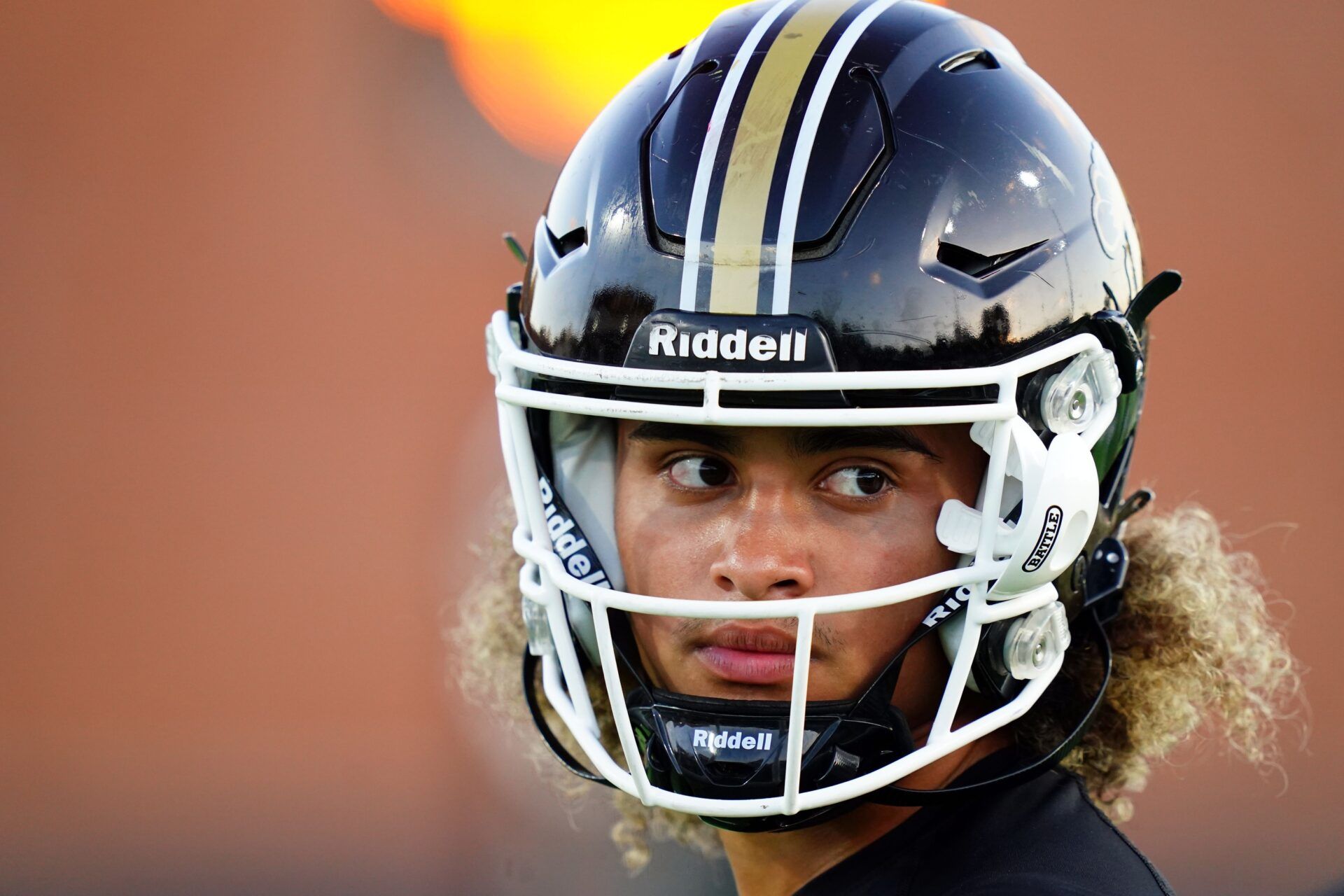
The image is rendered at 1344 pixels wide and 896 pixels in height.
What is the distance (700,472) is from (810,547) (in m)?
0.19

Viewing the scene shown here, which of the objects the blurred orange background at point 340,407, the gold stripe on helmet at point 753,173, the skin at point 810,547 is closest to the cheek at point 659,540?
the skin at point 810,547

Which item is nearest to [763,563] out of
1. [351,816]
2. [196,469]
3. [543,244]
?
[543,244]

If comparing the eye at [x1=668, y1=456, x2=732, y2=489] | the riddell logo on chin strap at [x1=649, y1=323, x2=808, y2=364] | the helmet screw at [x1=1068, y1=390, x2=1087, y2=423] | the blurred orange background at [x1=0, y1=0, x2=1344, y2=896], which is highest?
the riddell logo on chin strap at [x1=649, y1=323, x2=808, y2=364]

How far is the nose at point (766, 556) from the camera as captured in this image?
1522 millimetres

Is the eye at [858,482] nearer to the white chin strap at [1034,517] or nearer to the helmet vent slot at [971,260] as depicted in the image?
the white chin strap at [1034,517]

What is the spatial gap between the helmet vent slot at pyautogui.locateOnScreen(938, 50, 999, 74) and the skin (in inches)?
19.3

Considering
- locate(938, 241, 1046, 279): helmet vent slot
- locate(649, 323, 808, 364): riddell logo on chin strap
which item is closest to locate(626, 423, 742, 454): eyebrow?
locate(649, 323, 808, 364): riddell logo on chin strap

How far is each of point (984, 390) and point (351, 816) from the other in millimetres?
4157

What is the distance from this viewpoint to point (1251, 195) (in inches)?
215

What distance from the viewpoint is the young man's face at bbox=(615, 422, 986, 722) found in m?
1.55

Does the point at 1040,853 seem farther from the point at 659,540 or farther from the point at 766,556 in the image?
the point at 659,540

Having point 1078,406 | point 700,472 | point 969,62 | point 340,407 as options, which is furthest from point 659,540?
point 340,407

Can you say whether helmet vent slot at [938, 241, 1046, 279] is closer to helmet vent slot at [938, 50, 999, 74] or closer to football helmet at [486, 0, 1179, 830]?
football helmet at [486, 0, 1179, 830]

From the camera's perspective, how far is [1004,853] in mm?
1480
